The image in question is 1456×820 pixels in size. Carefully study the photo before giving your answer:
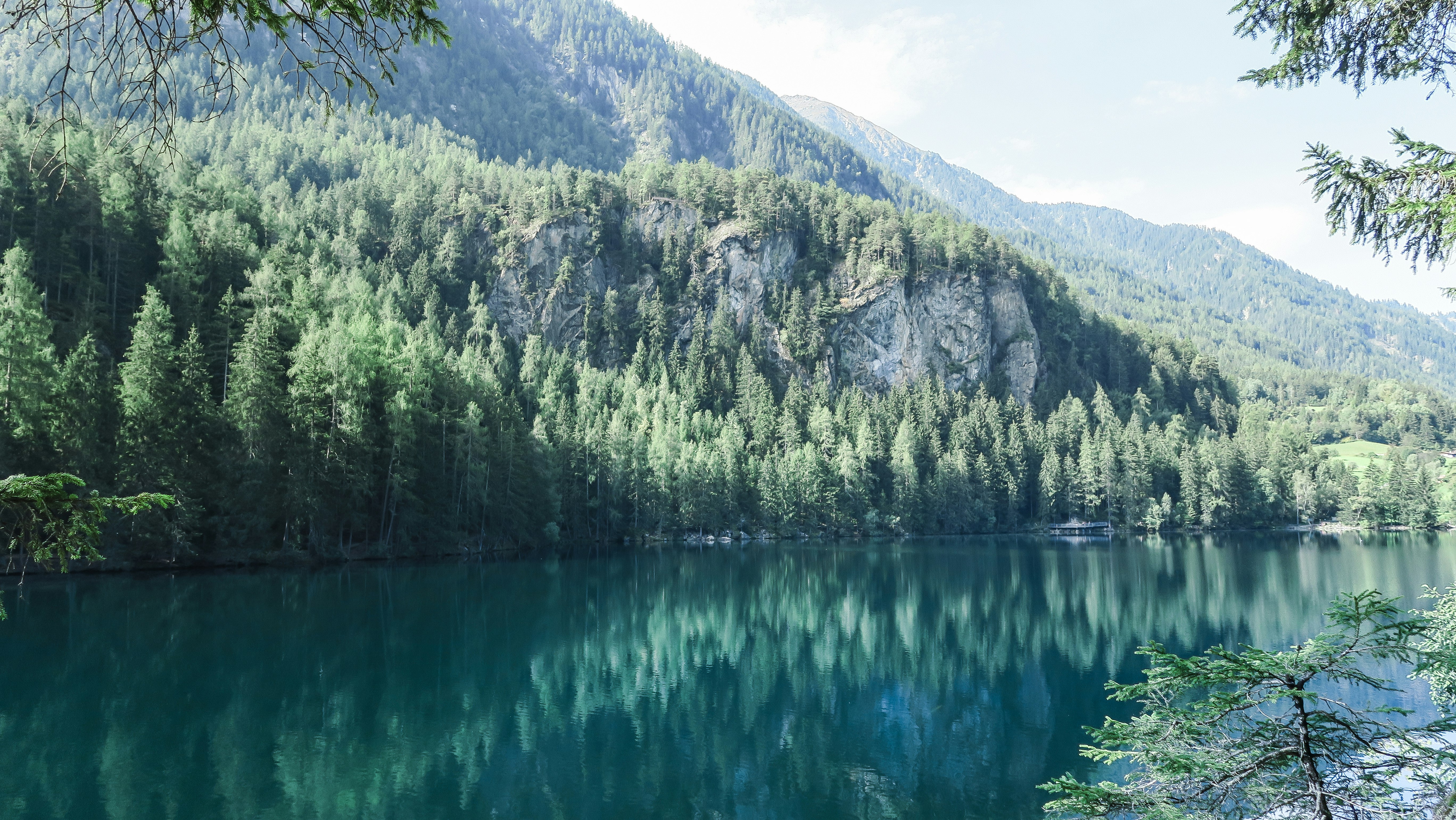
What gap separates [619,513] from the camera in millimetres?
82062

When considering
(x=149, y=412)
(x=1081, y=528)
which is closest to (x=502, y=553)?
(x=149, y=412)

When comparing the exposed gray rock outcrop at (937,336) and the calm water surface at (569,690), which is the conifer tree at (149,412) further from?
the exposed gray rock outcrop at (937,336)

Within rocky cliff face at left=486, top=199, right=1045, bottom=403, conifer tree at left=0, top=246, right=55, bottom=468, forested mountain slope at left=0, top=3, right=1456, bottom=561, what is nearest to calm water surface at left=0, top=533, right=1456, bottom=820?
conifer tree at left=0, top=246, right=55, bottom=468

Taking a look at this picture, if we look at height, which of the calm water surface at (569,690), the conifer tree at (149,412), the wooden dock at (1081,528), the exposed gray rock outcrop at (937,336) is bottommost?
the wooden dock at (1081,528)

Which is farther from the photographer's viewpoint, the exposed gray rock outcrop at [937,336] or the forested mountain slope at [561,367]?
the exposed gray rock outcrop at [937,336]

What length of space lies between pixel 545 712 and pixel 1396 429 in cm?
19803

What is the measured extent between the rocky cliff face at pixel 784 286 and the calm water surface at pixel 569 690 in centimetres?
8550

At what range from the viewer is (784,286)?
136 m

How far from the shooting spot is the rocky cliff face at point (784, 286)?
408ft

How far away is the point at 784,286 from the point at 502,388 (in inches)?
2559

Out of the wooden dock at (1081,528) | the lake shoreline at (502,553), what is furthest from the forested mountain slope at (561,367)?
the wooden dock at (1081,528)

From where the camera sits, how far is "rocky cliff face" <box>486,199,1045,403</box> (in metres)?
Answer: 124

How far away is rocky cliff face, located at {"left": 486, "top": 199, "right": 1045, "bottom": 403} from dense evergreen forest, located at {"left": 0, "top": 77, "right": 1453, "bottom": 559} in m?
2.19

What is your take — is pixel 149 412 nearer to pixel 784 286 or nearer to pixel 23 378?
pixel 23 378
